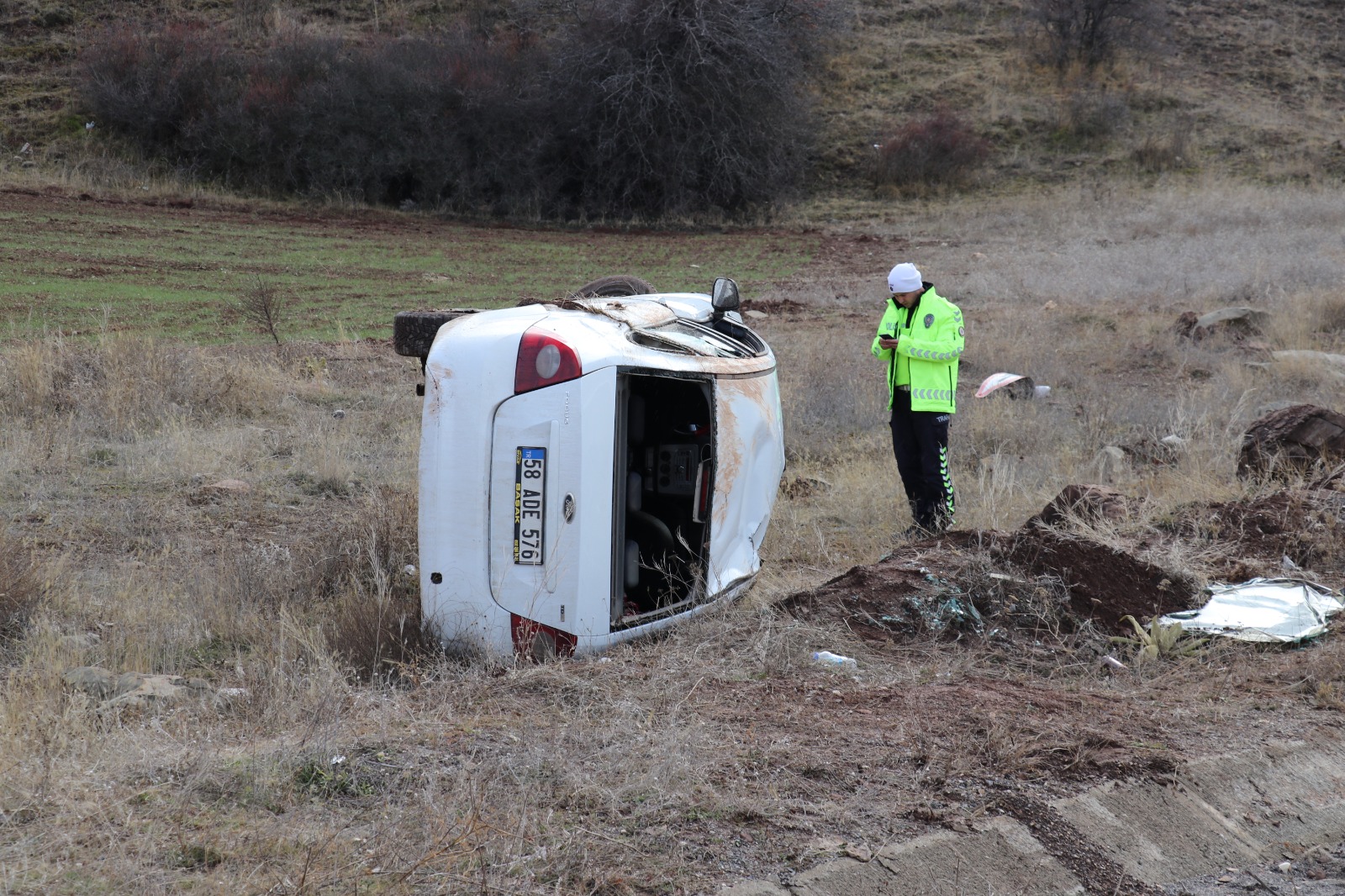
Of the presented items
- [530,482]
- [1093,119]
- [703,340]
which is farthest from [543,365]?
[1093,119]

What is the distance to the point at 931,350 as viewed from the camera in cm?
705

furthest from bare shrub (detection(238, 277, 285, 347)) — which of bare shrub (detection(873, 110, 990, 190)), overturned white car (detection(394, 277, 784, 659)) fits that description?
bare shrub (detection(873, 110, 990, 190))

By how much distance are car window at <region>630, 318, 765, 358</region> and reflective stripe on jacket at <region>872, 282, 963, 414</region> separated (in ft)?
3.99

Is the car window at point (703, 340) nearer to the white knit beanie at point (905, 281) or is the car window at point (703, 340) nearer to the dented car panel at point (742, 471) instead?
the dented car panel at point (742, 471)

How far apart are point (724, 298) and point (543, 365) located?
177 centimetres

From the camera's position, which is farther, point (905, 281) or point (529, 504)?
point (905, 281)

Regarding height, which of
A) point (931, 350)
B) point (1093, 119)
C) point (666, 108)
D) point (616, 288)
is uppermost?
point (1093, 119)

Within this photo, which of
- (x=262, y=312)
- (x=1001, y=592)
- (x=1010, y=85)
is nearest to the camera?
(x=1001, y=592)

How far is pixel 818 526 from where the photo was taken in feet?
24.7

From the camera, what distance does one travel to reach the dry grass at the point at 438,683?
291 centimetres

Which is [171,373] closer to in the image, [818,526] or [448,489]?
[818,526]

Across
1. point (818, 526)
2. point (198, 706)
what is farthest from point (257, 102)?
point (198, 706)

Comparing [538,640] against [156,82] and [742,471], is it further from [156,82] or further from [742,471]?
[156,82]

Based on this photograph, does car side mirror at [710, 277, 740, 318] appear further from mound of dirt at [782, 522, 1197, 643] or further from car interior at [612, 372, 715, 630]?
mound of dirt at [782, 522, 1197, 643]
